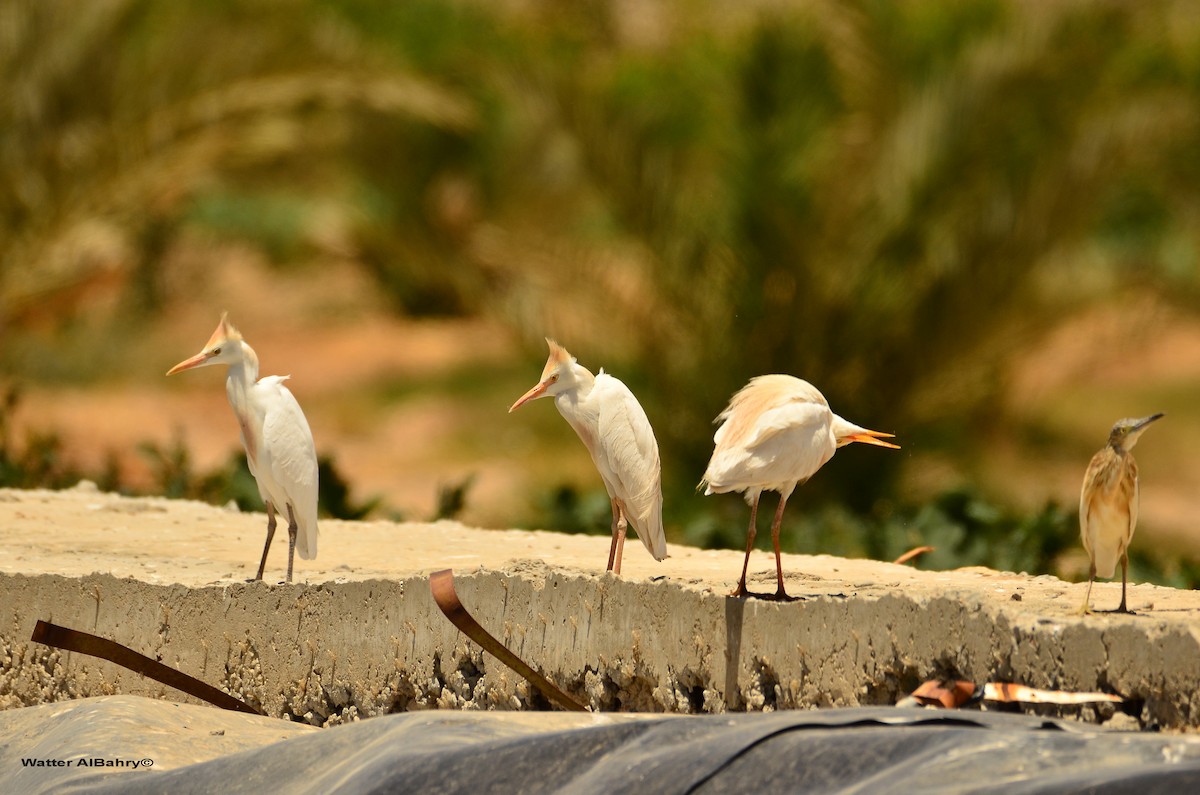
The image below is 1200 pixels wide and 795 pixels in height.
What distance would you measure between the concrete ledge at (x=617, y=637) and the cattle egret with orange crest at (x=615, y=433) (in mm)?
207

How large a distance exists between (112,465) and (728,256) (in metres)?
3.93

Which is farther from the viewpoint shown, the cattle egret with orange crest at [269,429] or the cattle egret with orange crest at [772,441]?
the cattle egret with orange crest at [269,429]

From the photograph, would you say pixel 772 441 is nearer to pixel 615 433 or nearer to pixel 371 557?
pixel 615 433

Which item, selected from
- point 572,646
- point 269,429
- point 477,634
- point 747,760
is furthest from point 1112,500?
point 269,429

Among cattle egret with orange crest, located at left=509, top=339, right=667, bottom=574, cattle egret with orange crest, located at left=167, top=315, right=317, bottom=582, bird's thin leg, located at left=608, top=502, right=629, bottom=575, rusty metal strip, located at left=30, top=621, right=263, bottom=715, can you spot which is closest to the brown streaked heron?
cattle egret with orange crest, located at left=509, top=339, right=667, bottom=574

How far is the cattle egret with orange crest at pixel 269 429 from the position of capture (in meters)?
4.43

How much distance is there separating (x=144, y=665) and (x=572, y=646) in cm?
133

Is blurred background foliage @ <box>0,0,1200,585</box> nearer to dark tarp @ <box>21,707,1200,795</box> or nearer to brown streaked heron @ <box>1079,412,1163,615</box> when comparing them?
brown streaked heron @ <box>1079,412,1163,615</box>

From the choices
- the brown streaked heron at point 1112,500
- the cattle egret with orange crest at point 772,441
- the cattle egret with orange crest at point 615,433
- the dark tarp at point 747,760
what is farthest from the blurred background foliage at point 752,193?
the dark tarp at point 747,760

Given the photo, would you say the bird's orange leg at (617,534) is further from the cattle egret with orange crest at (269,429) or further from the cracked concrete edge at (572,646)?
the cattle egret with orange crest at (269,429)

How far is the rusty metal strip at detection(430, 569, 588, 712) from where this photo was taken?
4.23 meters

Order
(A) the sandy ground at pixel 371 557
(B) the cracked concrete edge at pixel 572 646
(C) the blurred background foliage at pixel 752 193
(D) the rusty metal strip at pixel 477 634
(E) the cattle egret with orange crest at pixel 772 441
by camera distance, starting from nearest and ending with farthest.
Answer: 1. (B) the cracked concrete edge at pixel 572 646
2. (E) the cattle egret with orange crest at pixel 772 441
3. (D) the rusty metal strip at pixel 477 634
4. (A) the sandy ground at pixel 371 557
5. (C) the blurred background foliage at pixel 752 193

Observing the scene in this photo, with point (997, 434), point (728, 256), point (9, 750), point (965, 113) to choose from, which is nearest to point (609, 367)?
point (728, 256)

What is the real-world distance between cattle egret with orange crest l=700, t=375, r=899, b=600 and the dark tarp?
2.59ft
